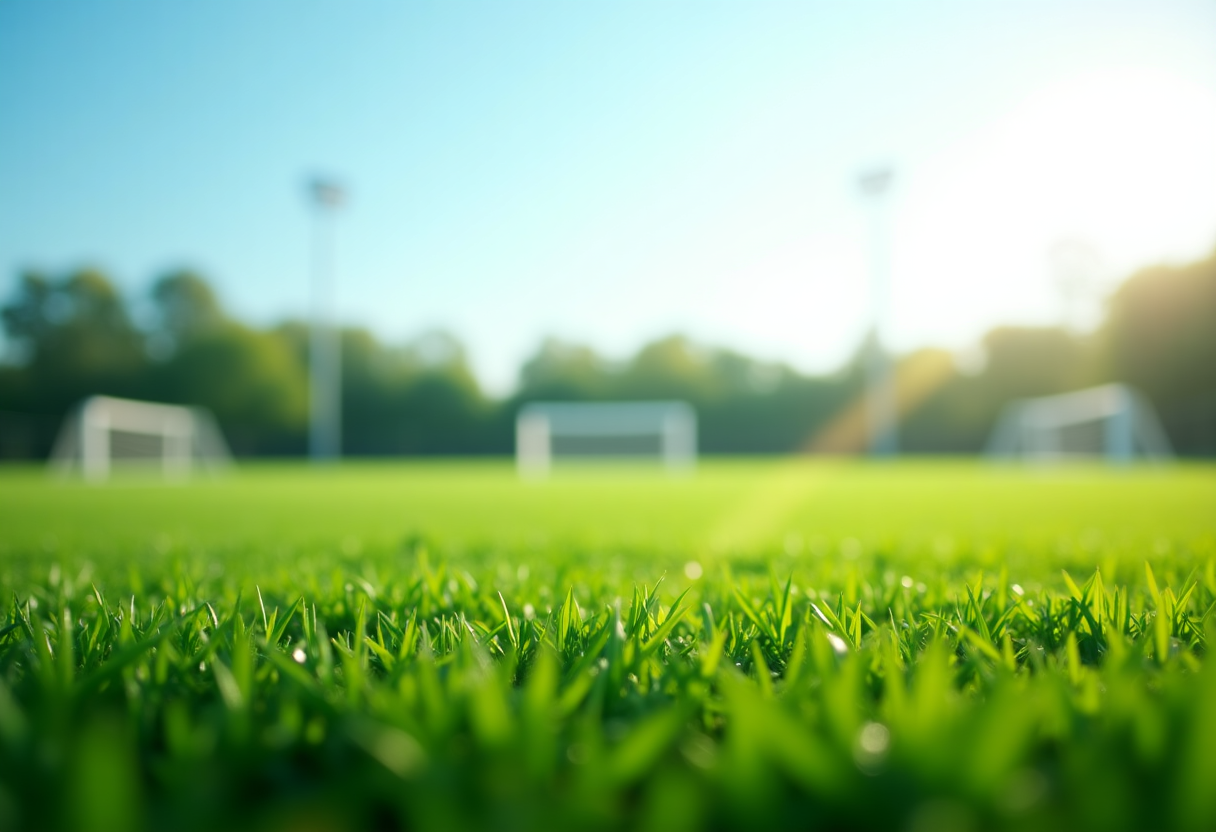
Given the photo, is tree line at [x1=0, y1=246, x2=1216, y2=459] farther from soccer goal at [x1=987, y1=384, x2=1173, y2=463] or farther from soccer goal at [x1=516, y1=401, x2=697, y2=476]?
soccer goal at [x1=516, y1=401, x2=697, y2=476]

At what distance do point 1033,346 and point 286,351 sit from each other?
41.6 metres

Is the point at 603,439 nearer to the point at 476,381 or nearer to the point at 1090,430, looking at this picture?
the point at 476,381

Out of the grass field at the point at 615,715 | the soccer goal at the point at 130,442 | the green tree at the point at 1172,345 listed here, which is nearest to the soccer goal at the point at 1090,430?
the green tree at the point at 1172,345

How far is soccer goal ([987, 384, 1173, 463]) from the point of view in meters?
18.9

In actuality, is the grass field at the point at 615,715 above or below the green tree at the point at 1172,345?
below

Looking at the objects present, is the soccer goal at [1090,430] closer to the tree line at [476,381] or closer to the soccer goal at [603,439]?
the tree line at [476,381]

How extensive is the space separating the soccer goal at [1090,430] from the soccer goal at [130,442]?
28.9 metres

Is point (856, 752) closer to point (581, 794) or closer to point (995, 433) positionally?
point (581, 794)

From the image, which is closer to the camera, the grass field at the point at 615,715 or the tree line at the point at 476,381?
the grass field at the point at 615,715

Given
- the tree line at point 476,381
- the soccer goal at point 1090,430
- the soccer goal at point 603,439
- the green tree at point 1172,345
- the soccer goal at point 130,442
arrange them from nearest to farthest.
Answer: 1. the soccer goal at point 1090,430
2. the soccer goal at point 130,442
3. the green tree at point 1172,345
4. the soccer goal at point 603,439
5. the tree line at point 476,381

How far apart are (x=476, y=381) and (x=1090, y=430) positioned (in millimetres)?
31281

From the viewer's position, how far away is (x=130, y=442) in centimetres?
2545

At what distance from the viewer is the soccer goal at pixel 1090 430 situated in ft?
62.0

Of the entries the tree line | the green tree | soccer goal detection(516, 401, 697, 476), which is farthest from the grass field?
the tree line
